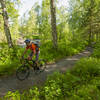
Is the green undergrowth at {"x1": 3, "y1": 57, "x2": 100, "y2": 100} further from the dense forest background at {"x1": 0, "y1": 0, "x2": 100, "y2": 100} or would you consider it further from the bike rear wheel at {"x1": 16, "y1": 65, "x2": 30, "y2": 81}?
the bike rear wheel at {"x1": 16, "y1": 65, "x2": 30, "y2": 81}

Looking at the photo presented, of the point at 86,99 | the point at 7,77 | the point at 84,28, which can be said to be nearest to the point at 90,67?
the point at 86,99

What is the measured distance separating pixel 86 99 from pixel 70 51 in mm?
8610

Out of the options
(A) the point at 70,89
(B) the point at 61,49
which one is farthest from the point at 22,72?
(B) the point at 61,49

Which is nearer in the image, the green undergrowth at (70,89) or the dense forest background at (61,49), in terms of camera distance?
the green undergrowth at (70,89)

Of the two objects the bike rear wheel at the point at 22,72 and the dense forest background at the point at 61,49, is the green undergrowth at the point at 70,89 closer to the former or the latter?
the dense forest background at the point at 61,49

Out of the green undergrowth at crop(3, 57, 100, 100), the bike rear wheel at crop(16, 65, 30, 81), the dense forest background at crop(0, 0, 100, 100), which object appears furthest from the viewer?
the bike rear wheel at crop(16, 65, 30, 81)

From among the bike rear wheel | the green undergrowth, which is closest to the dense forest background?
the green undergrowth

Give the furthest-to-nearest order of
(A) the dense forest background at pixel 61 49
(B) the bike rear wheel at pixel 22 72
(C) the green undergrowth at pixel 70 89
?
(B) the bike rear wheel at pixel 22 72 → (A) the dense forest background at pixel 61 49 → (C) the green undergrowth at pixel 70 89

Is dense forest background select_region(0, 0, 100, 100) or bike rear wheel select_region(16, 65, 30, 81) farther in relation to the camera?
bike rear wheel select_region(16, 65, 30, 81)

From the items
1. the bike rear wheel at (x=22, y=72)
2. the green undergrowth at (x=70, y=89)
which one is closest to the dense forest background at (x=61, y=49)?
the green undergrowth at (x=70, y=89)

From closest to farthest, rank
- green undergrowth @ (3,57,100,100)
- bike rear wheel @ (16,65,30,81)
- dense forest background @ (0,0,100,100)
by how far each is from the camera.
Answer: green undergrowth @ (3,57,100,100) → dense forest background @ (0,0,100,100) → bike rear wheel @ (16,65,30,81)

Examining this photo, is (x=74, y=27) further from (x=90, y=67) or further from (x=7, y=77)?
(x=7, y=77)

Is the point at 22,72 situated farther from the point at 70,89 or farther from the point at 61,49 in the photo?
the point at 61,49

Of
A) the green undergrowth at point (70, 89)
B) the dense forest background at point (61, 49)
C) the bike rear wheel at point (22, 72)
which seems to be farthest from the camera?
the bike rear wheel at point (22, 72)
